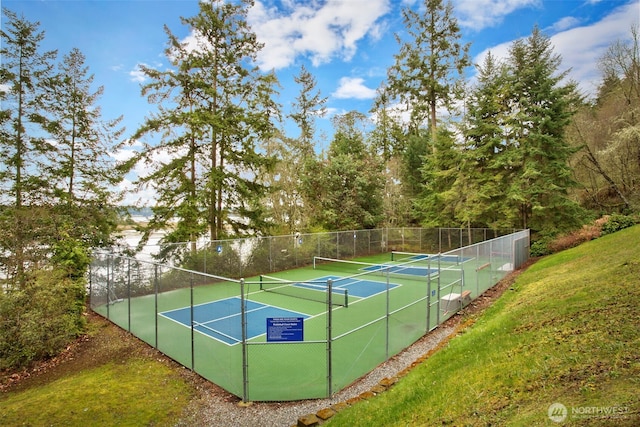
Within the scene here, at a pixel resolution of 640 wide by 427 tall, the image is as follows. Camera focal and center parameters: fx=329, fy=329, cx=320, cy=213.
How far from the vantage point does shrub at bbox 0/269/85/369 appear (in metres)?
8.10

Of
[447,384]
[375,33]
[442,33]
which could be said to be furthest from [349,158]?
[447,384]

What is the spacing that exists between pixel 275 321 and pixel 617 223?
2231cm

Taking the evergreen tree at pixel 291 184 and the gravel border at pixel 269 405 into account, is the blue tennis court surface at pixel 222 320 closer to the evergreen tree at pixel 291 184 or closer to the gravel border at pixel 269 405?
the gravel border at pixel 269 405

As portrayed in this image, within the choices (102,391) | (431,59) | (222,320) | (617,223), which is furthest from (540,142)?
(102,391)

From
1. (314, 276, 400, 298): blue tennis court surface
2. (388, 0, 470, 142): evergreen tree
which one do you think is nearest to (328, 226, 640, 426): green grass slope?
(314, 276, 400, 298): blue tennis court surface

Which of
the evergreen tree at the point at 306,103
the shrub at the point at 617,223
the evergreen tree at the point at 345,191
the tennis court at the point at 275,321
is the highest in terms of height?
the evergreen tree at the point at 306,103

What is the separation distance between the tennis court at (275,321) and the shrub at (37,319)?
1.44 metres

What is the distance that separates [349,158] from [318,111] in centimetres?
1008

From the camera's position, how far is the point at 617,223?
1909 cm

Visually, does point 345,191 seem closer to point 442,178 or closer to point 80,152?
point 442,178

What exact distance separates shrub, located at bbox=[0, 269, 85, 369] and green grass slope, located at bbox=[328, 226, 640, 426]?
26.9 ft

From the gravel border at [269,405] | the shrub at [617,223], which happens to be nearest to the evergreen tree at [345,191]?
the shrub at [617,223]

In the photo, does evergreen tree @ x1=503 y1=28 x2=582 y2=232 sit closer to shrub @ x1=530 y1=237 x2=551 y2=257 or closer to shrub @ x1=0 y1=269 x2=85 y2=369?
shrub @ x1=530 y1=237 x2=551 y2=257

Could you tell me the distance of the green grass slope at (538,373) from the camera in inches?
131
